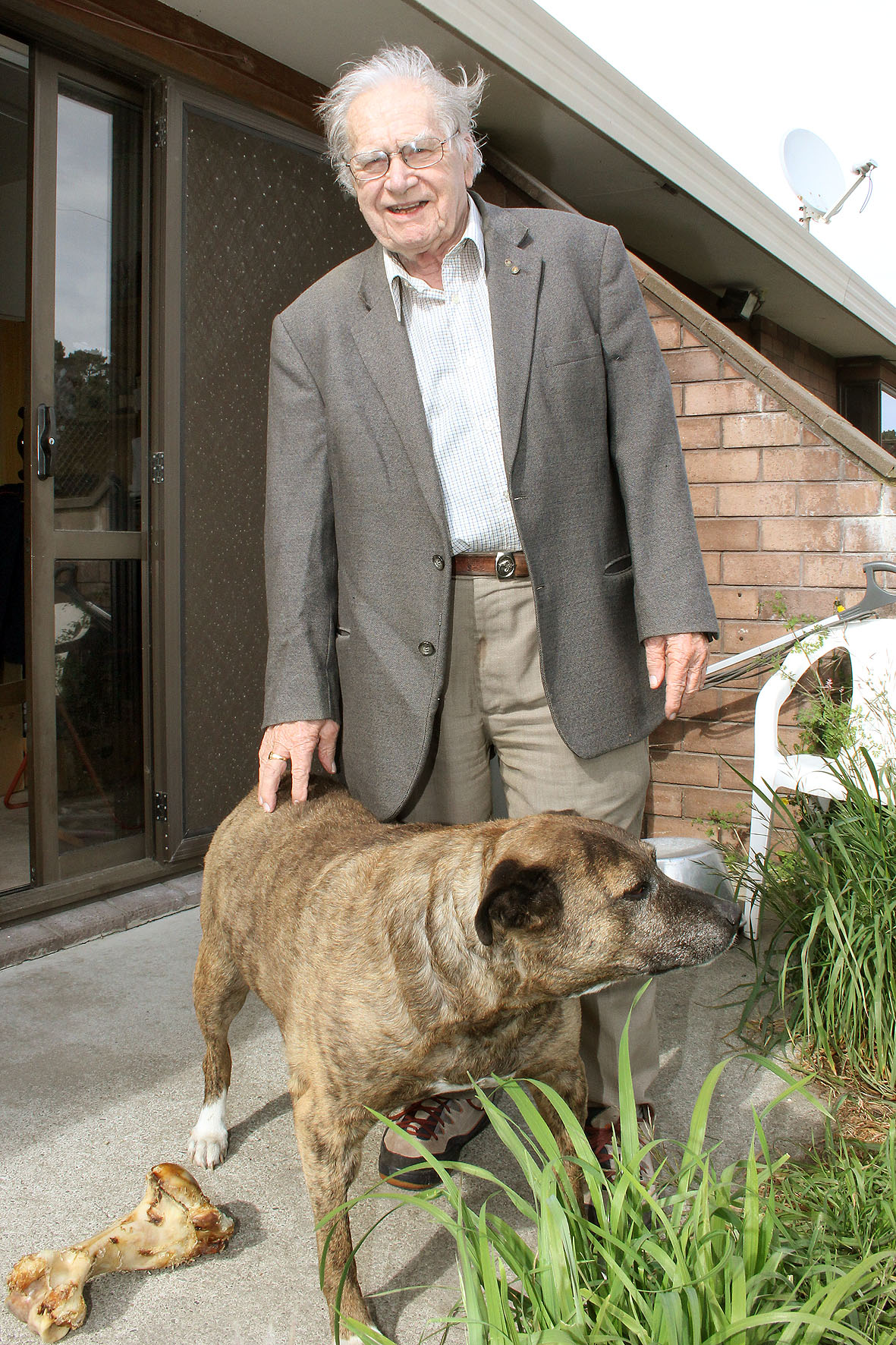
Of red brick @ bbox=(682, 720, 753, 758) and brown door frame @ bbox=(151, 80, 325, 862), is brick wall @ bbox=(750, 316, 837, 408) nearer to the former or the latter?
red brick @ bbox=(682, 720, 753, 758)

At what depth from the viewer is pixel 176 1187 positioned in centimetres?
200

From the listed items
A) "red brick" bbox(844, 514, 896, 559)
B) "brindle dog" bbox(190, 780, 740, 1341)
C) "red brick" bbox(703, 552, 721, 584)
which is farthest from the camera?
"red brick" bbox(703, 552, 721, 584)

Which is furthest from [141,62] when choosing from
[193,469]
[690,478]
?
[690,478]

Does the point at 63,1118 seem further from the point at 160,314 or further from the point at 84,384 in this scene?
the point at 160,314

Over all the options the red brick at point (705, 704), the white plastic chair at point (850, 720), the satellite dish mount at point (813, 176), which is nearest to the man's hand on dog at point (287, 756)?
the white plastic chair at point (850, 720)

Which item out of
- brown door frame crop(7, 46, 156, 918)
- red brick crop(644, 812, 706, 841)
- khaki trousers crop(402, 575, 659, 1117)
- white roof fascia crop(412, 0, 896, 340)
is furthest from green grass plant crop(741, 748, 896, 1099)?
white roof fascia crop(412, 0, 896, 340)

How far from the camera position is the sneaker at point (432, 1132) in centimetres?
234

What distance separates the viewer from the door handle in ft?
11.9

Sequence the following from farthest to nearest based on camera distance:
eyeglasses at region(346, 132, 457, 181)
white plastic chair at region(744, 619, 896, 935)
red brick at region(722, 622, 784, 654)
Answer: red brick at region(722, 622, 784, 654) < white plastic chair at region(744, 619, 896, 935) < eyeglasses at region(346, 132, 457, 181)

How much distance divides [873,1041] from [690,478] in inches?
101

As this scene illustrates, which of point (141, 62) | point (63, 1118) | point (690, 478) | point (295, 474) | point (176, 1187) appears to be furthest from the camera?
point (690, 478)

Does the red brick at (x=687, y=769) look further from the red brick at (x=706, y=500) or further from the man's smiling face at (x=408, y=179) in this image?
the man's smiling face at (x=408, y=179)

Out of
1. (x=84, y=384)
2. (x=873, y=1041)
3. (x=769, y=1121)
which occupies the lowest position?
(x=769, y=1121)

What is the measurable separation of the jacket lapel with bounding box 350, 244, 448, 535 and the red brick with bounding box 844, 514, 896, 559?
2.50 meters
